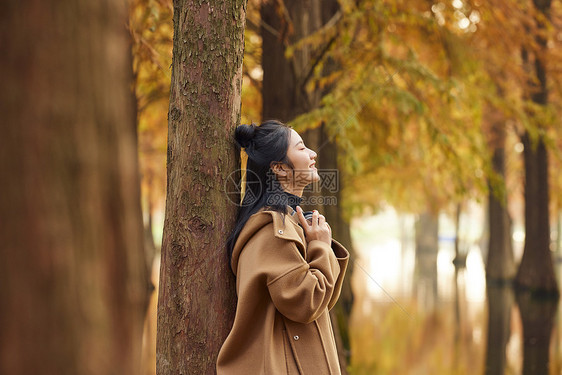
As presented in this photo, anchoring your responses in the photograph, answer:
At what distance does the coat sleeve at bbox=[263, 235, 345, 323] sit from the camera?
252 centimetres

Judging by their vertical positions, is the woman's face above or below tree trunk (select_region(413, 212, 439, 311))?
above

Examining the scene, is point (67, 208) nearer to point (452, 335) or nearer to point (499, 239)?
point (452, 335)

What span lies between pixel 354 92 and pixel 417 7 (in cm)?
290

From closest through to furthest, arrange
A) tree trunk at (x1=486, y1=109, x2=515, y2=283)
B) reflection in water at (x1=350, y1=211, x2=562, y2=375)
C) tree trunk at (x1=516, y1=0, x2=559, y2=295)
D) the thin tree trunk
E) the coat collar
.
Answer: the coat collar
the thin tree trunk
reflection in water at (x1=350, y1=211, x2=562, y2=375)
tree trunk at (x1=516, y1=0, x2=559, y2=295)
tree trunk at (x1=486, y1=109, x2=515, y2=283)

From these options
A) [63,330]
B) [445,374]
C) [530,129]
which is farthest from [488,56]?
[63,330]

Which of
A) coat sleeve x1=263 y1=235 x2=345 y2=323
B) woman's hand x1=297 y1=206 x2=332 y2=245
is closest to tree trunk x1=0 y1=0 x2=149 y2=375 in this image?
coat sleeve x1=263 y1=235 x2=345 y2=323

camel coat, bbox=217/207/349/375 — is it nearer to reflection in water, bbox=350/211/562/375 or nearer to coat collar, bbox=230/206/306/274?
coat collar, bbox=230/206/306/274

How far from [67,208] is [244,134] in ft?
6.79

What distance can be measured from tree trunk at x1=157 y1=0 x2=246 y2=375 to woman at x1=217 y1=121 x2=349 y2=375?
0.32ft

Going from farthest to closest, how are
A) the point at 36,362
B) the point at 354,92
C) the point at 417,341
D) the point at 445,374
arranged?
the point at 417,341, the point at 445,374, the point at 354,92, the point at 36,362

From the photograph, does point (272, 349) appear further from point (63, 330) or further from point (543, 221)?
point (543, 221)

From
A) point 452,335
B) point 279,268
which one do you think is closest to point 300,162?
point 279,268

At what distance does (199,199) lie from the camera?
2.83 meters

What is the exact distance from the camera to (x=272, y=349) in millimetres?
2605
